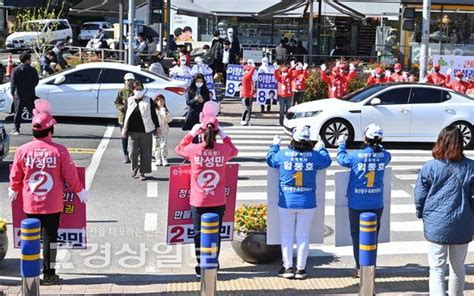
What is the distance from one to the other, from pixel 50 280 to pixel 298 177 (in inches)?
107

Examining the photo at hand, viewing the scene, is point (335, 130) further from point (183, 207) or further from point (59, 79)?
point (183, 207)

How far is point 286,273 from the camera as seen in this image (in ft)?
Result: 26.8

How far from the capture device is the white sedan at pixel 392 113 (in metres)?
17.0

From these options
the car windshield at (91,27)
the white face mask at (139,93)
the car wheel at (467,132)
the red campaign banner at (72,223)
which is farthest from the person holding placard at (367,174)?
the car windshield at (91,27)

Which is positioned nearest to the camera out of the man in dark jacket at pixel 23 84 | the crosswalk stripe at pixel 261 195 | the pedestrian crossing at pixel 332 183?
the pedestrian crossing at pixel 332 183

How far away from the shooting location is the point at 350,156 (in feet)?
26.7

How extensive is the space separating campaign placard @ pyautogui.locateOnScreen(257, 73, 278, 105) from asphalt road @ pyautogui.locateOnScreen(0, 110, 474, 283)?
386 centimetres

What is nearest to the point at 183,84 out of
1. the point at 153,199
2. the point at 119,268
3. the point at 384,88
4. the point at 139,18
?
the point at 384,88

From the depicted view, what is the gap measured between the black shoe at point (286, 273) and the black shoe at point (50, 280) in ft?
7.57

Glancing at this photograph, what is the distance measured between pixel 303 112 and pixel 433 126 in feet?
9.54

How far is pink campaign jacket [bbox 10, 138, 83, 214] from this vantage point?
24.2ft

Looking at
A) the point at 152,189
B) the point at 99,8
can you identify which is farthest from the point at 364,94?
the point at 99,8

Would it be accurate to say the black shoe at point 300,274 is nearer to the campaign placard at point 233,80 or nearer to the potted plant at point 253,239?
the potted plant at point 253,239

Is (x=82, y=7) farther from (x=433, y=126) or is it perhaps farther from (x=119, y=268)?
(x=119, y=268)
